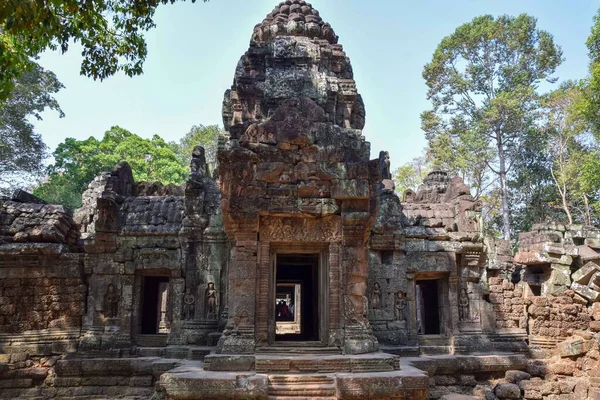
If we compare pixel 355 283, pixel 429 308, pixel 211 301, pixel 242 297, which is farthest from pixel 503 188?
pixel 242 297

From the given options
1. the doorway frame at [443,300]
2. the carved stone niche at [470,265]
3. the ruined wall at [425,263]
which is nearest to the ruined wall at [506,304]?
the ruined wall at [425,263]

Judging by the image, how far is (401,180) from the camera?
28.9m

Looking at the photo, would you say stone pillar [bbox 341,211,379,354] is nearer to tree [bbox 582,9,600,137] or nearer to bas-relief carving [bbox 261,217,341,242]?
bas-relief carving [bbox 261,217,341,242]

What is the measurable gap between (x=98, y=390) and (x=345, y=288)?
5.49 m

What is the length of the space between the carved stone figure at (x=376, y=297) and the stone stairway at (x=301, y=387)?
3.49 meters

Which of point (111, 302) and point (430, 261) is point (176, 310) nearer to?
point (111, 302)

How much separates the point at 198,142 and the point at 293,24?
22993 millimetres

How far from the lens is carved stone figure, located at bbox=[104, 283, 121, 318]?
32.1 feet

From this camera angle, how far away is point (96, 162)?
23.0 m

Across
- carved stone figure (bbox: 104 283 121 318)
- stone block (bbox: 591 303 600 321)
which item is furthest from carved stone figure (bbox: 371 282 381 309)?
carved stone figure (bbox: 104 283 121 318)

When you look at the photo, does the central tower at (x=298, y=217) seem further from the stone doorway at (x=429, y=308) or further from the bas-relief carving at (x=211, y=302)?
the stone doorway at (x=429, y=308)

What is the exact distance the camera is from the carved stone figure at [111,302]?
977 centimetres

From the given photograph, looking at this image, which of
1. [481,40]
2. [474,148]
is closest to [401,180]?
[474,148]

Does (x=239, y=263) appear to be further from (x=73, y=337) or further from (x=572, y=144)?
(x=572, y=144)
